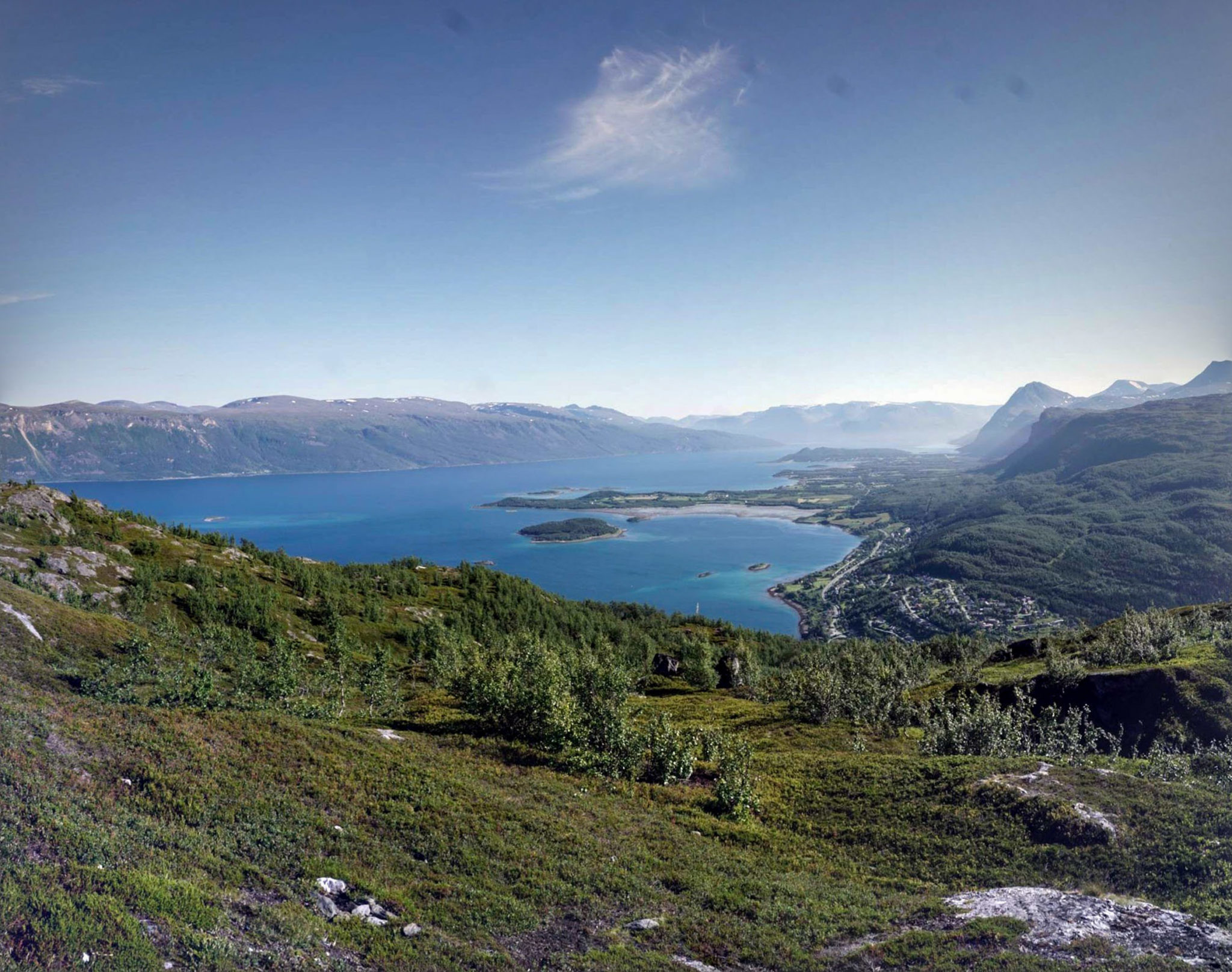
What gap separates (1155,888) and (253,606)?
10985cm

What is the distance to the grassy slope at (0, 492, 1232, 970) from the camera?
661 inches

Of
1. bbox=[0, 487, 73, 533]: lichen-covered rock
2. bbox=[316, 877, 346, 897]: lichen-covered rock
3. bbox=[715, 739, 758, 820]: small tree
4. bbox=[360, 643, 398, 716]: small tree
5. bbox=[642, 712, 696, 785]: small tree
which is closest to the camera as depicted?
bbox=[316, 877, 346, 897]: lichen-covered rock


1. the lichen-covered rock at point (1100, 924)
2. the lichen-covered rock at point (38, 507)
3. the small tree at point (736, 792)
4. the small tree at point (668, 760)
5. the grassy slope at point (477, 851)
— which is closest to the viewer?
the grassy slope at point (477, 851)

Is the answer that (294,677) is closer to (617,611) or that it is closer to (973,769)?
(973,769)

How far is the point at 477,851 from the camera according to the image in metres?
25.1

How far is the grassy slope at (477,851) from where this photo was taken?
16781 millimetres

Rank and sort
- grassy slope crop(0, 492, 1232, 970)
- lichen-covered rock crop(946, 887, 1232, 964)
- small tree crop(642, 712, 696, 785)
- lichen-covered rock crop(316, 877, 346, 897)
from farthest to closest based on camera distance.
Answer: small tree crop(642, 712, 696, 785)
lichen-covered rock crop(316, 877, 346, 897)
lichen-covered rock crop(946, 887, 1232, 964)
grassy slope crop(0, 492, 1232, 970)

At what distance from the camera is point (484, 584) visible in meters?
159

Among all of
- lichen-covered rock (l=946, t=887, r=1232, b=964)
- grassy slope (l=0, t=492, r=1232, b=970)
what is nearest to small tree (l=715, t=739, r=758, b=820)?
grassy slope (l=0, t=492, r=1232, b=970)

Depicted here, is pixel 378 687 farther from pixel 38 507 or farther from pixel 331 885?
pixel 38 507

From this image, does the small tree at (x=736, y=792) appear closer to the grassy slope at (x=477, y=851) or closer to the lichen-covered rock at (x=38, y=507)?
the grassy slope at (x=477, y=851)

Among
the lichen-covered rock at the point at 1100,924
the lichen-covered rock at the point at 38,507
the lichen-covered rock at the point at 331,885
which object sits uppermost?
the lichen-covered rock at the point at 38,507

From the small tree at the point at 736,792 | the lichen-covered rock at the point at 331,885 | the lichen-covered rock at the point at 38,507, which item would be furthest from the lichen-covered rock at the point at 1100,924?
the lichen-covered rock at the point at 38,507

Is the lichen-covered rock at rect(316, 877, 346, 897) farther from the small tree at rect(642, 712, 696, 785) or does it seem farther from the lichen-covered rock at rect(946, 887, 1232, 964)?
the lichen-covered rock at rect(946, 887, 1232, 964)
